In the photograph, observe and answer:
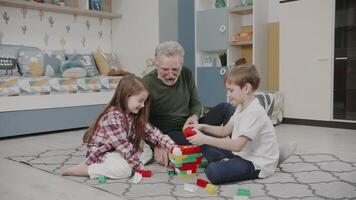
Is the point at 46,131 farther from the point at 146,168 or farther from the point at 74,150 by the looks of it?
the point at 146,168

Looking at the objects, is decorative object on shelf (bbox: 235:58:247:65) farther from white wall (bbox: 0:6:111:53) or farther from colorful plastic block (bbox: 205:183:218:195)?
colorful plastic block (bbox: 205:183:218:195)

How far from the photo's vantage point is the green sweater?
2.00 metres

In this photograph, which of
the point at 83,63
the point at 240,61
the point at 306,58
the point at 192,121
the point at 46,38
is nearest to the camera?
the point at 192,121

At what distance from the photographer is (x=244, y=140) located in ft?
5.24

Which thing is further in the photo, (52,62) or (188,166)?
(52,62)

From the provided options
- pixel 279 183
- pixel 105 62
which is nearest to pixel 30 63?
pixel 105 62

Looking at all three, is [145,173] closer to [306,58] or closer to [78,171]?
[78,171]

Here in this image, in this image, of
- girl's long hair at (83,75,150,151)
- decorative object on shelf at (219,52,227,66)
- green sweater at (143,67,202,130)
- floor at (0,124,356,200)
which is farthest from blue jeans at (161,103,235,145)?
decorative object on shelf at (219,52,227,66)

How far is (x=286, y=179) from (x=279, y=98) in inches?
74.9

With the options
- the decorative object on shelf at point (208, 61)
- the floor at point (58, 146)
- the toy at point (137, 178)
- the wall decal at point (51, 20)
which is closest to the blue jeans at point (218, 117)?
the toy at point (137, 178)

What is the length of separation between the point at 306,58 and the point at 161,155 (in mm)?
1997

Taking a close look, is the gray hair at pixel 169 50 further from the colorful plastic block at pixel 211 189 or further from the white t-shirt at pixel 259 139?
the colorful plastic block at pixel 211 189

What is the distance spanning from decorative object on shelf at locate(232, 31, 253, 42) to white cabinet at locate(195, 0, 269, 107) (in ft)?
0.13

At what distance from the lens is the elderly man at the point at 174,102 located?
189cm
